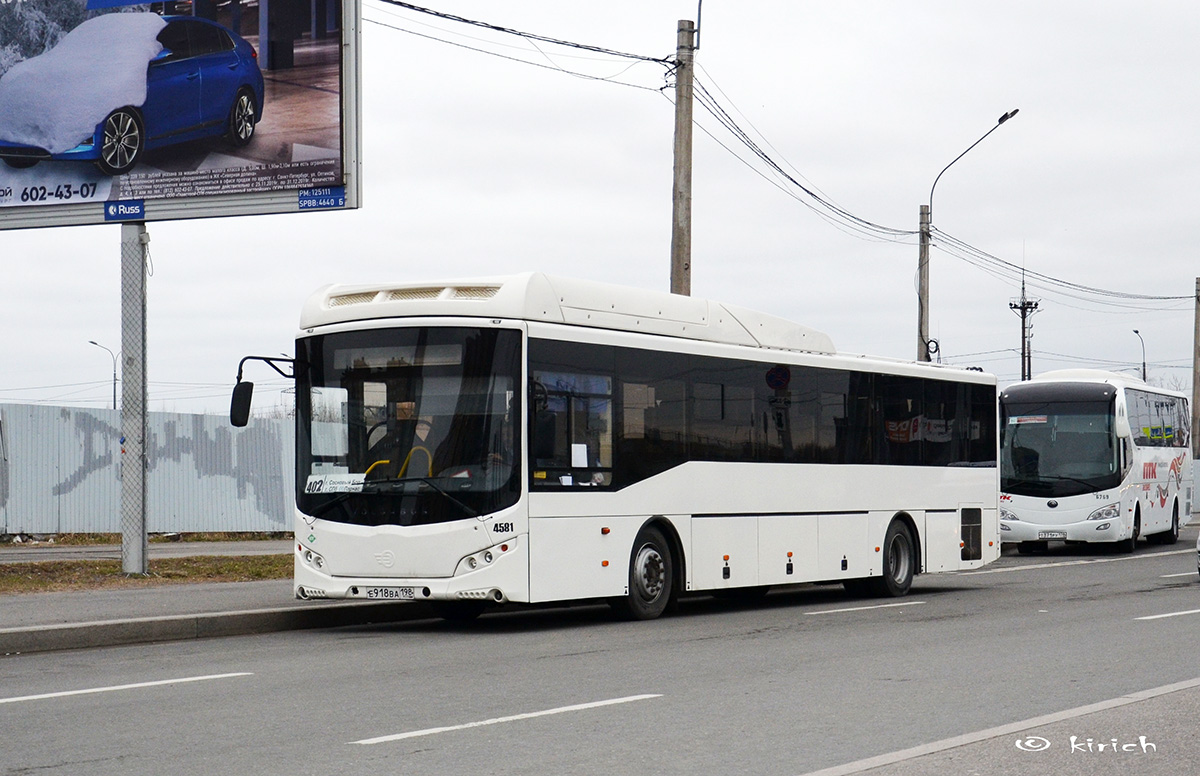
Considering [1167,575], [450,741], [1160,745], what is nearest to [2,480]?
[1167,575]

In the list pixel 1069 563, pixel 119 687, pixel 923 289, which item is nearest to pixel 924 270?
pixel 923 289

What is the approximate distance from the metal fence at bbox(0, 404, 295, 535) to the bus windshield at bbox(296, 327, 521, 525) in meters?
14.8

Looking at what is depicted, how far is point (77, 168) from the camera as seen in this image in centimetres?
1998

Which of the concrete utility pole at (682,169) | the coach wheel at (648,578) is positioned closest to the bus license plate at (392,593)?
the coach wheel at (648,578)

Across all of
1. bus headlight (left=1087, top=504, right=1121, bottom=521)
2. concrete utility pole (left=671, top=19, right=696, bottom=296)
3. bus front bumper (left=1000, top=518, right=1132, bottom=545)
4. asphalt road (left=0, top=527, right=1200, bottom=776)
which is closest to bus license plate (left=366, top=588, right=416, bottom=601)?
asphalt road (left=0, top=527, right=1200, bottom=776)

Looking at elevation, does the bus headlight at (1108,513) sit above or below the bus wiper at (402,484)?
below

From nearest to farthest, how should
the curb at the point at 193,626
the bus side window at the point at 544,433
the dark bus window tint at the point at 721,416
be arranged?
the curb at the point at 193,626 → the bus side window at the point at 544,433 → the dark bus window tint at the point at 721,416

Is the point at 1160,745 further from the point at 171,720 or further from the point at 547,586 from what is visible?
the point at 547,586

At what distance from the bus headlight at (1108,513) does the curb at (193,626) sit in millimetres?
17512

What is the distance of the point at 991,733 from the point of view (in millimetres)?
7543

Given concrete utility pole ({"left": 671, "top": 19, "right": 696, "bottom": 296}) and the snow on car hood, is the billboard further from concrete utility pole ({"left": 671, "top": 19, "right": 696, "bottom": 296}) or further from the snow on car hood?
concrete utility pole ({"left": 671, "top": 19, "right": 696, "bottom": 296})

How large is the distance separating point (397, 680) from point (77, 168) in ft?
40.6

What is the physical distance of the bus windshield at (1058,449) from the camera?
29.3m

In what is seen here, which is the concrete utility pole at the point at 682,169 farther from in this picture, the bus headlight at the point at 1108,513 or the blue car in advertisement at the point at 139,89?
the bus headlight at the point at 1108,513
